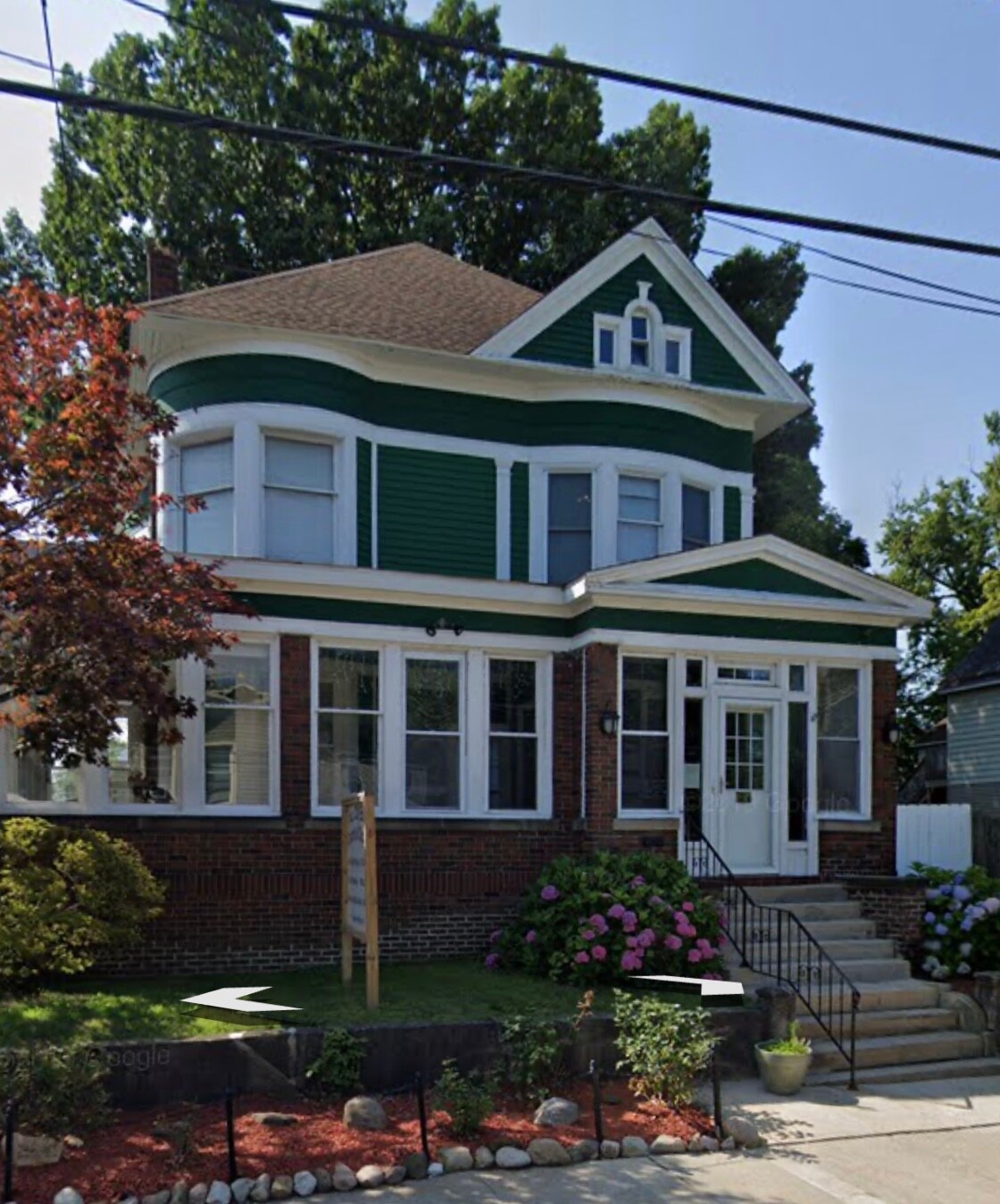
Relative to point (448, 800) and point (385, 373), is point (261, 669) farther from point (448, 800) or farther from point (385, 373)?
point (385, 373)

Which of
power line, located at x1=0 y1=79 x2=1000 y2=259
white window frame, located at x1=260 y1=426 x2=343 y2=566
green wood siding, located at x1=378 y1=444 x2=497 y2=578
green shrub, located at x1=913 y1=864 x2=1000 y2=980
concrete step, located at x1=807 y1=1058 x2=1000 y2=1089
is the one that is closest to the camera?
power line, located at x1=0 y1=79 x2=1000 y2=259

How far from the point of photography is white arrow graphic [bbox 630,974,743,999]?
31.4ft

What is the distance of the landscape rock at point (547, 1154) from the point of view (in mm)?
7289

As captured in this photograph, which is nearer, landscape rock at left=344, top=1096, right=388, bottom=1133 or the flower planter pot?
landscape rock at left=344, top=1096, right=388, bottom=1133

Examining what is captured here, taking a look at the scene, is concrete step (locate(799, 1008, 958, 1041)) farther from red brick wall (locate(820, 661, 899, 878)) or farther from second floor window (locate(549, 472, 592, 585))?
second floor window (locate(549, 472, 592, 585))

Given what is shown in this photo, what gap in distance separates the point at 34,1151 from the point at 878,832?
393 inches

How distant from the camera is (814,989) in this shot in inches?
414

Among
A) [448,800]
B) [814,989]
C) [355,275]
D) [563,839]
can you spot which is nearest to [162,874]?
[448,800]

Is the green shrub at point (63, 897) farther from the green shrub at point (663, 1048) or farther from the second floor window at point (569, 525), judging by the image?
the second floor window at point (569, 525)

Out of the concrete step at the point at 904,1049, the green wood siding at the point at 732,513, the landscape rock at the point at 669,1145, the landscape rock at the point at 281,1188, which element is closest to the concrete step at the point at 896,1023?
the concrete step at the point at 904,1049

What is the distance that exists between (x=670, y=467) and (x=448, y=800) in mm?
5541

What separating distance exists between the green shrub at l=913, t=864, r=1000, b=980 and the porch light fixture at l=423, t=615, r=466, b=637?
6159mm

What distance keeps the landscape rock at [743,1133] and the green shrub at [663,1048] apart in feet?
1.49

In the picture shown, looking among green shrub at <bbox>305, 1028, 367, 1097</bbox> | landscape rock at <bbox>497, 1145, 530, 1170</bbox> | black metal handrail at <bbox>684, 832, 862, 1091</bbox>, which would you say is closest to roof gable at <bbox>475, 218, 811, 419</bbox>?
black metal handrail at <bbox>684, 832, 862, 1091</bbox>
